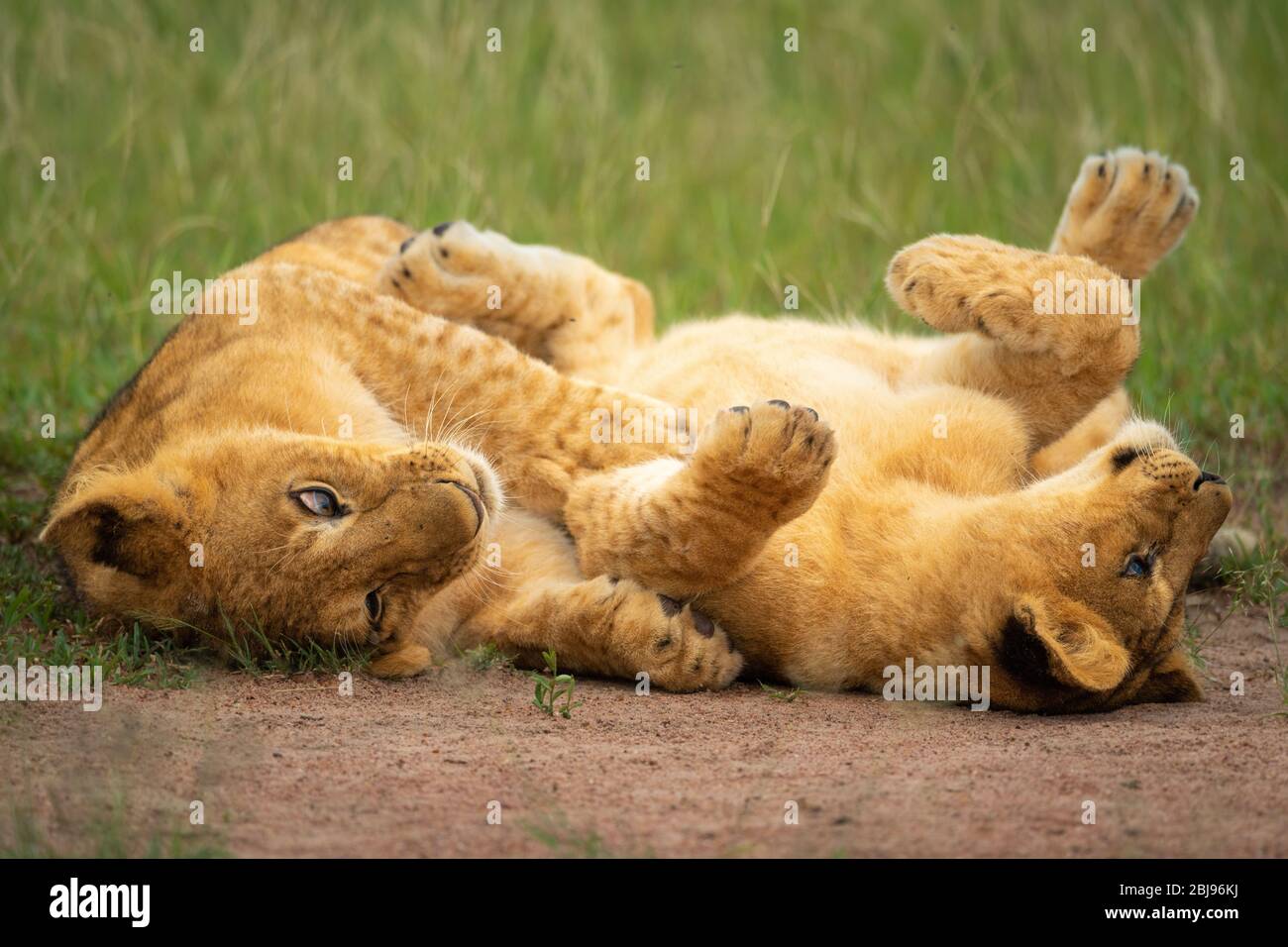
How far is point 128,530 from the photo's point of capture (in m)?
3.78

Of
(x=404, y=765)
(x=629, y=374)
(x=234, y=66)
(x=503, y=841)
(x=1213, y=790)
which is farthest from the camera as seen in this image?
(x=234, y=66)

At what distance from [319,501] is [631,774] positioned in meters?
1.17

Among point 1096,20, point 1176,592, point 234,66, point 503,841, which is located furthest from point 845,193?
point 503,841

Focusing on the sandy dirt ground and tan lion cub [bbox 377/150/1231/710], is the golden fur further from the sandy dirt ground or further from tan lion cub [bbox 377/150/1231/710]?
the sandy dirt ground

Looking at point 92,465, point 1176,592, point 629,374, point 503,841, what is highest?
point 629,374

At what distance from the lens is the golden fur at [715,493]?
3.64 m

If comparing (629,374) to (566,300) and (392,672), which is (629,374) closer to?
(566,300)

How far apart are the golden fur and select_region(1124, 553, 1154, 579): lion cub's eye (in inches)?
0.6

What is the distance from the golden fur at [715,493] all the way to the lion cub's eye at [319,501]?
0.11 ft

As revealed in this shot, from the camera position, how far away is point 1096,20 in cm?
916

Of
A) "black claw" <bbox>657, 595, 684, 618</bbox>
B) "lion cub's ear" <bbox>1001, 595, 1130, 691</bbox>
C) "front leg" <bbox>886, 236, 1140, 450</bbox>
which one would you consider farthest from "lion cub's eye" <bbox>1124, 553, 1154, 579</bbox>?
"black claw" <bbox>657, 595, 684, 618</bbox>

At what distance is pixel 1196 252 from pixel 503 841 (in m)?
5.74

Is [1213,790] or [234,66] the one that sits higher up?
[234,66]

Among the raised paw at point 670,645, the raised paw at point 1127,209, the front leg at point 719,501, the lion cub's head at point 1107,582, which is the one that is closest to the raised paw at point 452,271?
the front leg at point 719,501
